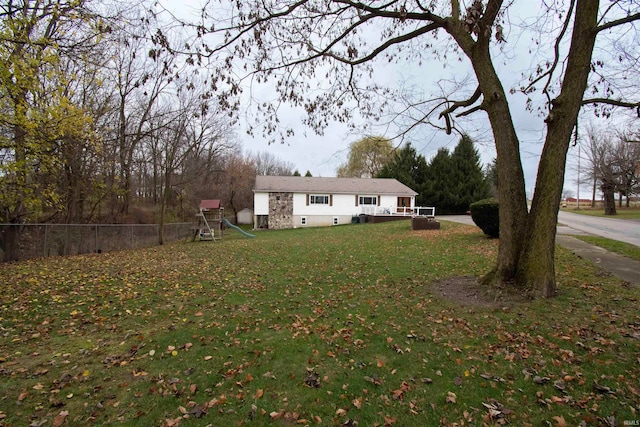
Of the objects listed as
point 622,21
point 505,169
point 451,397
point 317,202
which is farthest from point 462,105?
point 317,202

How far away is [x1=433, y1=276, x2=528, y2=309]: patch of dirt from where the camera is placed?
5.12 metres

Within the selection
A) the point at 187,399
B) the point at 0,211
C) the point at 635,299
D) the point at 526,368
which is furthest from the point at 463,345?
the point at 0,211

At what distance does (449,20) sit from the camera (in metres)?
5.84

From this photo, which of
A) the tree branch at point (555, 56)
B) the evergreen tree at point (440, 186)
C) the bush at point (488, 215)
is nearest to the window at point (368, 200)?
the evergreen tree at point (440, 186)

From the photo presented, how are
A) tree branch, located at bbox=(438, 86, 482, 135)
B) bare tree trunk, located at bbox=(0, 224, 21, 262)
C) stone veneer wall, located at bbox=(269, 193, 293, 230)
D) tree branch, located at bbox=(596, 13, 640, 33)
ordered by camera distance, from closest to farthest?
tree branch, located at bbox=(596, 13, 640, 33), tree branch, located at bbox=(438, 86, 482, 135), bare tree trunk, located at bbox=(0, 224, 21, 262), stone veneer wall, located at bbox=(269, 193, 293, 230)

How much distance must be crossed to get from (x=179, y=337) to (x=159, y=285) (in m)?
3.16

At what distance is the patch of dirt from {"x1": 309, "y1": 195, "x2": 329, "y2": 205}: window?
22.8 metres

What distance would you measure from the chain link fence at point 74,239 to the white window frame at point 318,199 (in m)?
15.4

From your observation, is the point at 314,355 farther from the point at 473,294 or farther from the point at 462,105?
the point at 462,105

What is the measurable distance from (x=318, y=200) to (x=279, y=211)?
3.83 metres

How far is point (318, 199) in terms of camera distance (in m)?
29.3

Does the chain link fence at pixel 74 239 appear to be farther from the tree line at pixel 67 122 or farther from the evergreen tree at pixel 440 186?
the evergreen tree at pixel 440 186

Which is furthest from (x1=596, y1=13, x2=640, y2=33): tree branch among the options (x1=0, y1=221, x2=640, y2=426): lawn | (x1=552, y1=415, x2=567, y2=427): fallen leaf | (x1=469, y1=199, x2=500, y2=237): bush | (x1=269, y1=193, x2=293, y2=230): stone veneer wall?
(x1=269, y1=193, x2=293, y2=230): stone veneer wall

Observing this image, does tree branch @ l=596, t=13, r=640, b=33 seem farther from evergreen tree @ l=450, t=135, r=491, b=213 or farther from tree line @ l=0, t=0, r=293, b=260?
evergreen tree @ l=450, t=135, r=491, b=213
